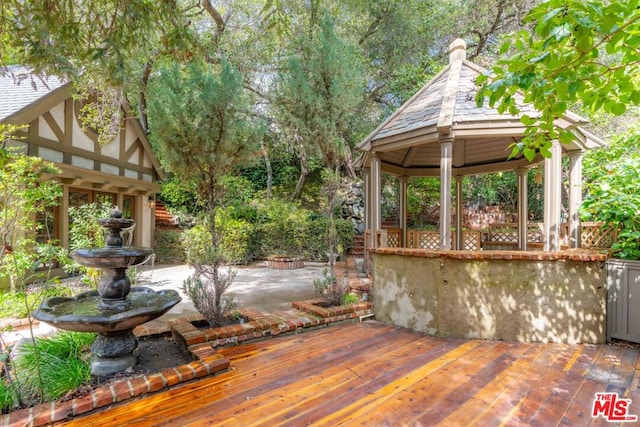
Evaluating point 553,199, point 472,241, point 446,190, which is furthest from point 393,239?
point 553,199

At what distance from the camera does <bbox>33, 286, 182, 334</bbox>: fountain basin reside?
2.65 meters

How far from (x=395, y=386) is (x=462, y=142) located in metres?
6.09

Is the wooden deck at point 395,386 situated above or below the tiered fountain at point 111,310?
below

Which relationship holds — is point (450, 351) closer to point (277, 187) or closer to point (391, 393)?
point (391, 393)

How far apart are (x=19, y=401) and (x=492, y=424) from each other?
12.0 ft

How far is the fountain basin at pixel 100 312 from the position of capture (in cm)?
265

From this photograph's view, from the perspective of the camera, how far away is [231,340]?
3.78 meters

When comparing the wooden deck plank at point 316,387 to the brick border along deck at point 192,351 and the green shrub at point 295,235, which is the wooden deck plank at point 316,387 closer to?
the brick border along deck at point 192,351

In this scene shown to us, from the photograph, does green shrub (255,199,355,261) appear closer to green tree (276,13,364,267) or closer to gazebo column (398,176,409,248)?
gazebo column (398,176,409,248)

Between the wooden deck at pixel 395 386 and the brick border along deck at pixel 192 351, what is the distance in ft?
0.28

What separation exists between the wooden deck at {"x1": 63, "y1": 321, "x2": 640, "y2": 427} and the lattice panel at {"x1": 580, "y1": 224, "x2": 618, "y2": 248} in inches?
60.5

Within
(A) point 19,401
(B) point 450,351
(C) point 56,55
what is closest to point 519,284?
(B) point 450,351

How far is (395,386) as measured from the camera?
2867 millimetres

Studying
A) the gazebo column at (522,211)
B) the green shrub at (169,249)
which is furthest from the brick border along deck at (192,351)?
the green shrub at (169,249)
